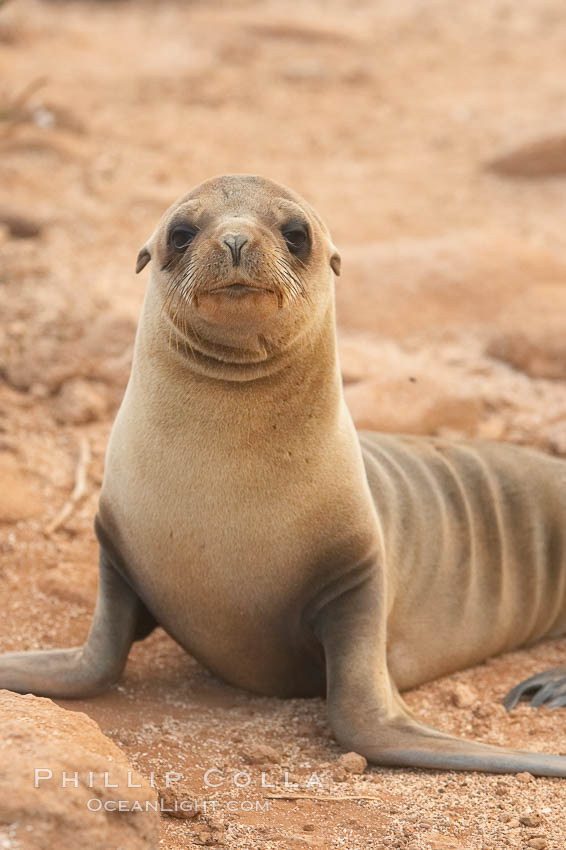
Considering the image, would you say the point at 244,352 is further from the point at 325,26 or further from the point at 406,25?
the point at 406,25

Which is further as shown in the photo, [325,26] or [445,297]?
[325,26]

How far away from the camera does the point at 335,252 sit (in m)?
3.89

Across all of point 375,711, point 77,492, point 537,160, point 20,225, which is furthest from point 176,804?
point 537,160

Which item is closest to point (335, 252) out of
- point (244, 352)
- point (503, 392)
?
point (244, 352)

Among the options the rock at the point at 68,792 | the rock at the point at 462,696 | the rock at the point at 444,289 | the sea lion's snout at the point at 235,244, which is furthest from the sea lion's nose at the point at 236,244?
the rock at the point at 444,289

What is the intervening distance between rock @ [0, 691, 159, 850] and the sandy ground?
363 mm

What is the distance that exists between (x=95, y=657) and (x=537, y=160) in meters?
7.19

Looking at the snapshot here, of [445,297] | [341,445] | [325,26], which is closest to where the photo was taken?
[341,445]

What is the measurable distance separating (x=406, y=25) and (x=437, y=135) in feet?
12.7

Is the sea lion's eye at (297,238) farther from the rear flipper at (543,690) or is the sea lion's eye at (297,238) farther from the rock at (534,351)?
the rock at (534,351)

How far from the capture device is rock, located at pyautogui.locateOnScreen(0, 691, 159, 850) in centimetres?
237

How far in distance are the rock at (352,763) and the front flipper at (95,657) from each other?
0.87 metres

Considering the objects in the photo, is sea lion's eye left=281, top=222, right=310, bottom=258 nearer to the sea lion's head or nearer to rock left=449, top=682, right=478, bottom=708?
the sea lion's head

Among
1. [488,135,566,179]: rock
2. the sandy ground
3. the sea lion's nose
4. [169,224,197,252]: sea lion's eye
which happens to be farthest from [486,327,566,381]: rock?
the sea lion's nose
